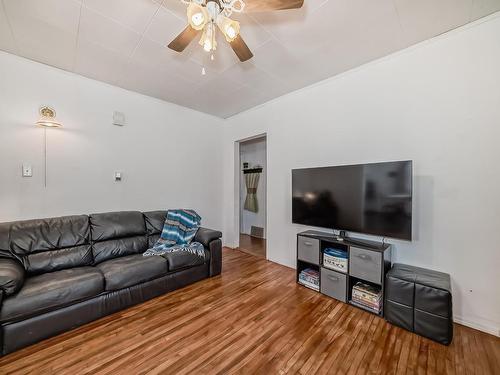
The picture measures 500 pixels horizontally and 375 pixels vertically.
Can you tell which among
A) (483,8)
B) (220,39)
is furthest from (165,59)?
(483,8)

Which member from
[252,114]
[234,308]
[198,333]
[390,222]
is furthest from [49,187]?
[390,222]

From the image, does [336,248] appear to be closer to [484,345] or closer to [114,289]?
[484,345]

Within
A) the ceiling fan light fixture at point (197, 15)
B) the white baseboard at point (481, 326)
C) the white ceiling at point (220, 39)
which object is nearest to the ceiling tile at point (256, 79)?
the white ceiling at point (220, 39)

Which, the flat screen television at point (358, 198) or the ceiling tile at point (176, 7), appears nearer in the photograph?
the ceiling tile at point (176, 7)

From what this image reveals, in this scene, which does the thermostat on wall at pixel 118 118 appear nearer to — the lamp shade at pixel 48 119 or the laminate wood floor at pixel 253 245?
the lamp shade at pixel 48 119

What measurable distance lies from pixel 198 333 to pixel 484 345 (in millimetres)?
2311

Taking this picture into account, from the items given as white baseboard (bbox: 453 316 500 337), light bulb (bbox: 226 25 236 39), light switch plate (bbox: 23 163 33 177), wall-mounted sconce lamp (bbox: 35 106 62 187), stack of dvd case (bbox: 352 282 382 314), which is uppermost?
light bulb (bbox: 226 25 236 39)

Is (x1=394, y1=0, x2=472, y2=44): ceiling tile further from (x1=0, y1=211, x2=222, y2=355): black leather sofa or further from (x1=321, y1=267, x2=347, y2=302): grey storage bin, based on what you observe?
(x1=0, y1=211, x2=222, y2=355): black leather sofa

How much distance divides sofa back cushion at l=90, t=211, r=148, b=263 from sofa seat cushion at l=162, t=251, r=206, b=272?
54cm

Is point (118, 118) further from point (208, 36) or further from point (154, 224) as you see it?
point (208, 36)

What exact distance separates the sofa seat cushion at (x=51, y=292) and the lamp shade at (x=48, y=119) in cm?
166

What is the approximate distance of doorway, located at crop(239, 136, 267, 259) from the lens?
17.4ft

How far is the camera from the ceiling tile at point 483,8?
1.66m

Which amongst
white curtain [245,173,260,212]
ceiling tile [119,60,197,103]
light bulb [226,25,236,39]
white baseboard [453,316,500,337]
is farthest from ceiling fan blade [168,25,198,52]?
white curtain [245,173,260,212]
